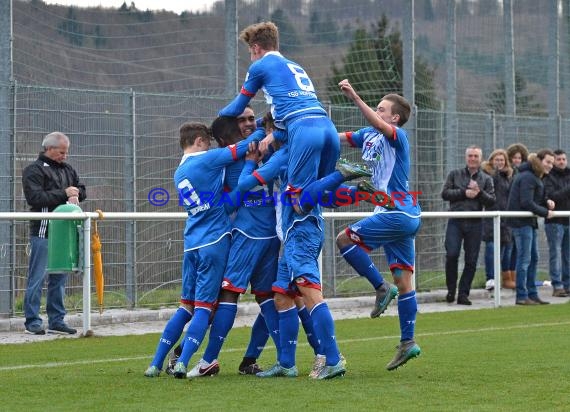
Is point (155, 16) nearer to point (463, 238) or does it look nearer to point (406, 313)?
point (463, 238)

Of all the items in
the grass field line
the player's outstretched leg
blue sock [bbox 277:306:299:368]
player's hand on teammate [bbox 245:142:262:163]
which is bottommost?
the grass field line

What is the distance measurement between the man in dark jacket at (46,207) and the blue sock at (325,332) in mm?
4792

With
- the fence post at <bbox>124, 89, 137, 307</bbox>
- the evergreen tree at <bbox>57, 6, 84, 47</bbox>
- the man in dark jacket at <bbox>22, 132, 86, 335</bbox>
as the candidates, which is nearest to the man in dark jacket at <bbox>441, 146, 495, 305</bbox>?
the fence post at <bbox>124, 89, 137, 307</bbox>

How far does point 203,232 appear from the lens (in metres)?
8.73

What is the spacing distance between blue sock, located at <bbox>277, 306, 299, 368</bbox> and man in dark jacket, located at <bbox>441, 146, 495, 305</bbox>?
8178 mm

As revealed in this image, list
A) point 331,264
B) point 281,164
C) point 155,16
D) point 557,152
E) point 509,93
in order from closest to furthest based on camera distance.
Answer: point 281,164, point 155,16, point 331,264, point 557,152, point 509,93

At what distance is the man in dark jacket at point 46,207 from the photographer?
12.5 meters

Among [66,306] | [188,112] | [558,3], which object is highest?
[558,3]

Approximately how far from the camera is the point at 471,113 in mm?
19125

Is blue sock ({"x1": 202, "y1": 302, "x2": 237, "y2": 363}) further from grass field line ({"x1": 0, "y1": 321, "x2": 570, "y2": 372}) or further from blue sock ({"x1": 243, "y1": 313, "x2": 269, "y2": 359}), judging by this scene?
grass field line ({"x1": 0, "y1": 321, "x2": 570, "y2": 372})

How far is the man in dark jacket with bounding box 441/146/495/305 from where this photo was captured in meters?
16.5

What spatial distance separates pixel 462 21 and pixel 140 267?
8044 mm

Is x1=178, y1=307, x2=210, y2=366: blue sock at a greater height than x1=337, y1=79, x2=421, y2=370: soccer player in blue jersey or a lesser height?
lesser

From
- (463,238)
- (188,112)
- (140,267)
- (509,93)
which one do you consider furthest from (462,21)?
(140,267)
